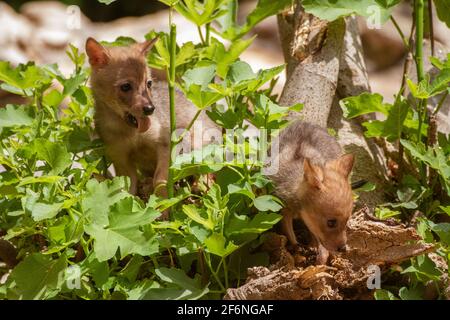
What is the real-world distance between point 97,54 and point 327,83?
98cm

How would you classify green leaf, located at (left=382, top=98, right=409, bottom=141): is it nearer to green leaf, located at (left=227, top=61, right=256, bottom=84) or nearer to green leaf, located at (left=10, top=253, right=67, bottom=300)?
green leaf, located at (left=227, top=61, right=256, bottom=84)

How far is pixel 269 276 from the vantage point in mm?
2340

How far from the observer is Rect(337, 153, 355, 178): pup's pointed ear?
2.70 m

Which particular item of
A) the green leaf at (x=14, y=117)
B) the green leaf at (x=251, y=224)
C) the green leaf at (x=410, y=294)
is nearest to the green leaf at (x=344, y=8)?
the green leaf at (x=251, y=224)

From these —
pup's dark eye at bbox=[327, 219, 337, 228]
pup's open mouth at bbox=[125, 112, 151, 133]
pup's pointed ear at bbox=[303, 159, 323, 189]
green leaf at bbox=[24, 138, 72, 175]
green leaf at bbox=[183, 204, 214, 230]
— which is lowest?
pup's dark eye at bbox=[327, 219, 337, 228]

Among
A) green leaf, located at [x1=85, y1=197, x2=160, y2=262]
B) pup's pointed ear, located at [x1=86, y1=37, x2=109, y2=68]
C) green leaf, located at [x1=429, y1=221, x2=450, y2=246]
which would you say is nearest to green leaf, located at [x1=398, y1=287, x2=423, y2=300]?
green leaf, located at [x1=429, y1=221, x2=450, y2=246]

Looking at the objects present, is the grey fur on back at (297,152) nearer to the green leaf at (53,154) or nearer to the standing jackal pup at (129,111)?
the standing jackal pup at (129,111)

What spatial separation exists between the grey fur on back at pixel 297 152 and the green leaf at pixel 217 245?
57 cm

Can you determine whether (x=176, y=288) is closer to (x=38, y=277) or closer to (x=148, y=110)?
(x=38, y=277)

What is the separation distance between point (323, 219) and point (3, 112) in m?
1.24

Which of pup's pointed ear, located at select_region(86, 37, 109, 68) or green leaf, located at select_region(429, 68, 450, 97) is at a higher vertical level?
pup's pointed ear, located at select_region(86, 37, 109, 68)
